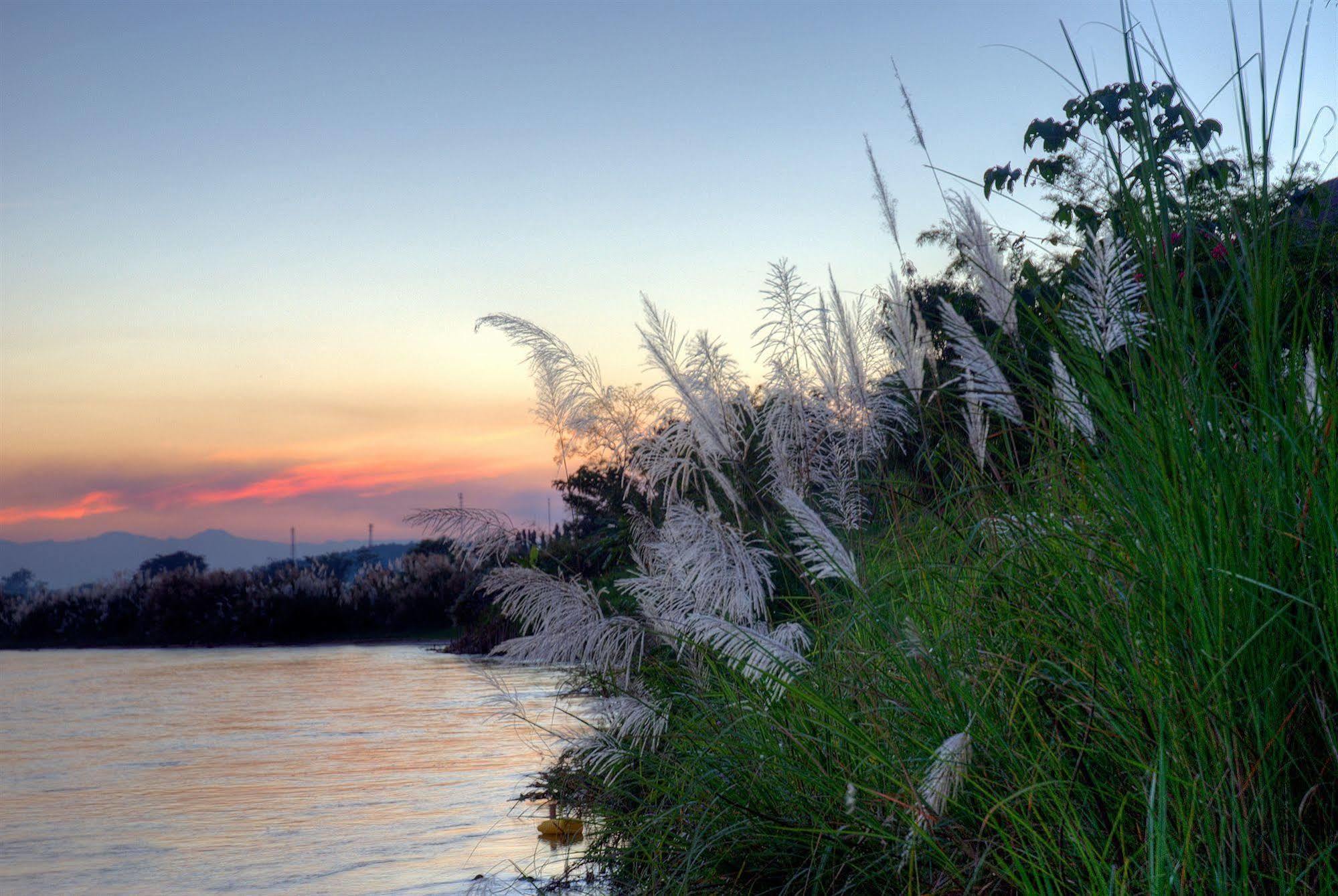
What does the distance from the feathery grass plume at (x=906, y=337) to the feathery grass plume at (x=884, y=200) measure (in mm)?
150

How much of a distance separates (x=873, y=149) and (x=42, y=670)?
1316 cm

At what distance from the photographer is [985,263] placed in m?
2.73

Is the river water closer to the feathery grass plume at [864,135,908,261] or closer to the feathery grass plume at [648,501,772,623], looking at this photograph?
the feathery grass plume at [648,501,772,623]

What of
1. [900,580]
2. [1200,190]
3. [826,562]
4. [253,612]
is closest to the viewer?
[1200,190]

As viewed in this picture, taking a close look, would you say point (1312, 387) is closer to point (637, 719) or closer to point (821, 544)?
point (821, 544)

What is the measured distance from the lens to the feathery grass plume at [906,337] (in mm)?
3080

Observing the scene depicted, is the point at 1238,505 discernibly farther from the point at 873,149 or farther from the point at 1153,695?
the point at 873,149

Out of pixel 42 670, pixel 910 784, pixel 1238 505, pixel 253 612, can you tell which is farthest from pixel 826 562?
pixel 253 612

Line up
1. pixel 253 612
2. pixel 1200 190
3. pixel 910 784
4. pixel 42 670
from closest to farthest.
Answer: pixel 910 784, pixel 1200 190, pixel 42 670, pixel 253 612

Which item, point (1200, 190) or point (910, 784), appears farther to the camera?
point (1200, 190)

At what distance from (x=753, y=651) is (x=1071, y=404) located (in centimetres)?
100

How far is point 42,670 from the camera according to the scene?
13.1 metres

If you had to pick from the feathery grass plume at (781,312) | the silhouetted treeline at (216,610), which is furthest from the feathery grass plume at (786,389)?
the silhouetted treeline at (216,610)

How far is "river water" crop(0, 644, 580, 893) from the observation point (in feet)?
12.5
